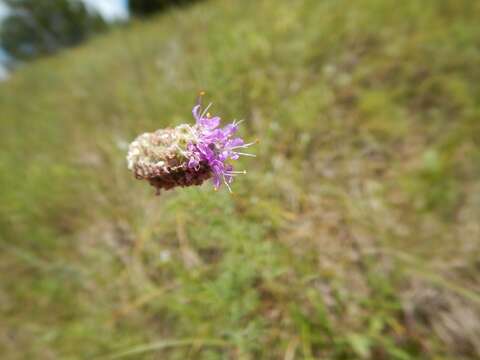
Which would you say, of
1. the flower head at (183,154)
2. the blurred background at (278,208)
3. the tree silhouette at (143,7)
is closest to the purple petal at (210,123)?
the flower head at (183,154)

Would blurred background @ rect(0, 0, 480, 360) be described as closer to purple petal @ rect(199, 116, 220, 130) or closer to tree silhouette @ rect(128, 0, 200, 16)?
purple petal @ rect(199, 116, 220, 130)

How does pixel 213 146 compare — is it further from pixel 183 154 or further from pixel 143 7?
pixel 143 7

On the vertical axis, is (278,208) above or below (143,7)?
below

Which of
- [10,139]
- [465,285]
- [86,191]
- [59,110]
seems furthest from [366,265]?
[10,139]

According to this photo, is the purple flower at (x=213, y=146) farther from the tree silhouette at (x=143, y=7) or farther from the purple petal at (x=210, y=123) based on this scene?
the tree silhouette at (x=143, y=7)

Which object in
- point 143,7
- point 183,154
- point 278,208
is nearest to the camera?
point 183,154

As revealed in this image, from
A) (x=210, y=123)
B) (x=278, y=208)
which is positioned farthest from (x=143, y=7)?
(x=210, y=123)

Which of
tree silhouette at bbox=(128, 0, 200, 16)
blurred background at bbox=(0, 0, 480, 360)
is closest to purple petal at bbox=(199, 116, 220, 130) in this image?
blurred background at bbox=(0, 0, 480, 360)
